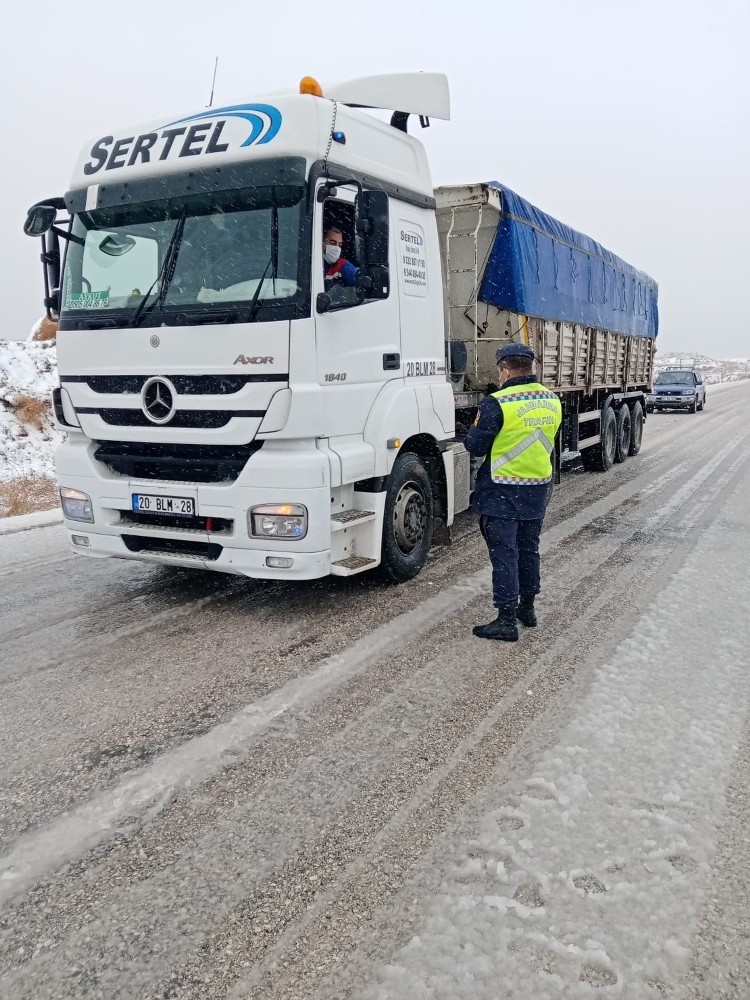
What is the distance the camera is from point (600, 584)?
5.40 m

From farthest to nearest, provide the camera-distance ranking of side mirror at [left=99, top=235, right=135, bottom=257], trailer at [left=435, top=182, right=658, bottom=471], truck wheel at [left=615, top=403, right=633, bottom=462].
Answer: truck wheel at [left=615, top=403, right=633, bottom=462] < trailer at [left=435, top=182, right=658, bottom=471] < side mirror at [left=99, top=235, right=135, bottom=257]

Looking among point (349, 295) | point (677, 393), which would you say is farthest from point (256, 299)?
point (677, 393)

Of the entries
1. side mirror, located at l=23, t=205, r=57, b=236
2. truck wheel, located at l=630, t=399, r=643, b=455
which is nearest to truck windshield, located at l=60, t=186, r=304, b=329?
side mirror, located at l=23, t=205, r=57, b=236

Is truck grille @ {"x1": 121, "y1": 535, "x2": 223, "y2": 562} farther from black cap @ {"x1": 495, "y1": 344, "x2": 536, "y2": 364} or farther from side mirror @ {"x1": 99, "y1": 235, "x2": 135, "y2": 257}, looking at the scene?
black cap @ {"x1": 495, "y1": 344, "x2": 536, "y2": 364}

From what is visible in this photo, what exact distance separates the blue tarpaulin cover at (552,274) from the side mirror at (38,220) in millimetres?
4078

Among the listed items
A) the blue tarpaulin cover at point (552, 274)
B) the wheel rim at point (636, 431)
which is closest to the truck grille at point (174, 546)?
the blue tarpaulin cover at point (552, 274)

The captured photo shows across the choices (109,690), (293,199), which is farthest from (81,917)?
(293,199)

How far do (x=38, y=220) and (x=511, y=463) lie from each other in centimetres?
355

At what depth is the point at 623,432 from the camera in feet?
41.3

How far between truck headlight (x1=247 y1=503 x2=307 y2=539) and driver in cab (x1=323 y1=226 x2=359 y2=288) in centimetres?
137

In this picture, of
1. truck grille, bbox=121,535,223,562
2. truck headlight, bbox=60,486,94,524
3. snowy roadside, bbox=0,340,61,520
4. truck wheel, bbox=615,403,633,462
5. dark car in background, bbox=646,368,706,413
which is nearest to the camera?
truck grille, bbox=121,535,223,562

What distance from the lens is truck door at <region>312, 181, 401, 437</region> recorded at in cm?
431

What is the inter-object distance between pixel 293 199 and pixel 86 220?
1.57m

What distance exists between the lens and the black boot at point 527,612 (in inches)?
180
